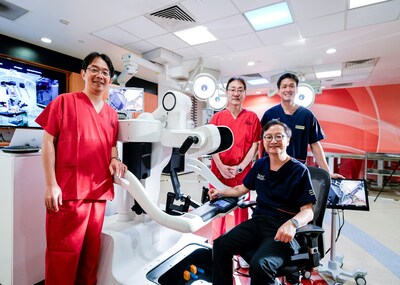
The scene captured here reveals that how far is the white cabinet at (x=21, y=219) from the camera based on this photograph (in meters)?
1.60

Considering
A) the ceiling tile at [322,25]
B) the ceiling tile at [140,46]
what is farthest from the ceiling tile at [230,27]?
the ceiling tile at [140,46]

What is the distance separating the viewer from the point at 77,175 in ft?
4.33

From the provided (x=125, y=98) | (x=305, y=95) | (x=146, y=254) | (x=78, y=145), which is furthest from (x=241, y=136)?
(x=305, y=95)

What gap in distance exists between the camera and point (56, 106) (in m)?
1.33

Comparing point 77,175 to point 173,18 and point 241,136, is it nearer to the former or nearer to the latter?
point 241,136

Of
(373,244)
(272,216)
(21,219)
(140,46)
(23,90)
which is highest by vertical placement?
(140,46)

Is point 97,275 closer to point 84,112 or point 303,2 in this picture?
point 84,112

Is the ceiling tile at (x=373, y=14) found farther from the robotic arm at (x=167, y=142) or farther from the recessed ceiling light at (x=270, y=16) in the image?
the robotic arm at (x=167, y=142)

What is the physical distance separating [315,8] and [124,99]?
2.96 m

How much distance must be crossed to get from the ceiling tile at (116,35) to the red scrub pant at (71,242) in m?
3.14

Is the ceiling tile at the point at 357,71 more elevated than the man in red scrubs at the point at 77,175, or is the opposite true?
the ceiling tile at the point at 357,71

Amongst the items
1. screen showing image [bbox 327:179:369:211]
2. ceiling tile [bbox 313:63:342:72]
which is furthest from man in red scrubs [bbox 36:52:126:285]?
ceiling tile [bbox 313:63:342:72]

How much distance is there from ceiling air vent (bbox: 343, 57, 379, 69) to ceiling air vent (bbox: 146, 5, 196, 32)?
3.75 metres

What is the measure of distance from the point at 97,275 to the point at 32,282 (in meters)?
0.70
